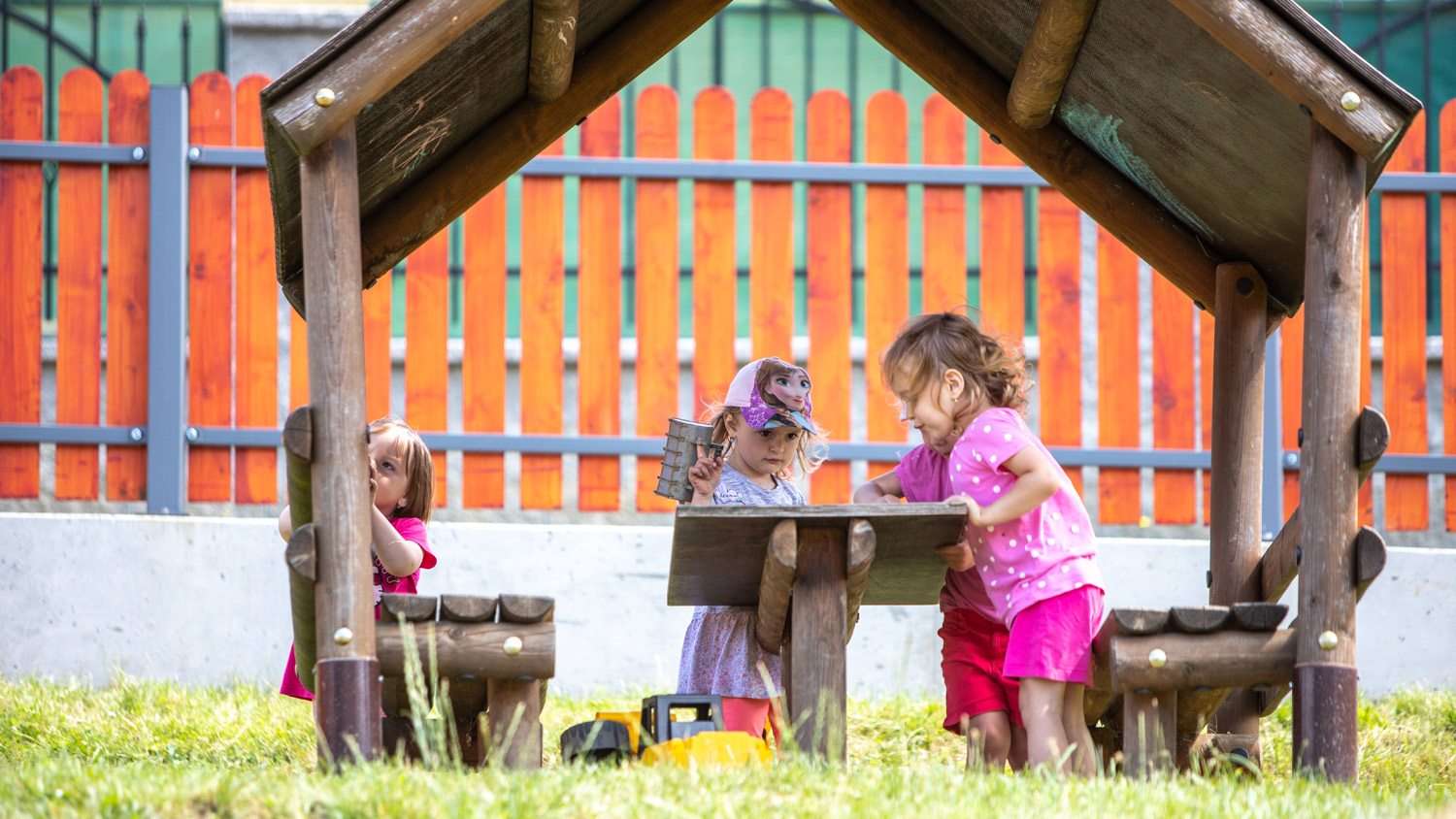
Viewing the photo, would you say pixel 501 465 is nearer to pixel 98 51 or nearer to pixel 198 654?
pixel 198 654

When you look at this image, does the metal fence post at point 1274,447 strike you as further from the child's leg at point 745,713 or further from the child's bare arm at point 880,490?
the child's leg at point 745,713

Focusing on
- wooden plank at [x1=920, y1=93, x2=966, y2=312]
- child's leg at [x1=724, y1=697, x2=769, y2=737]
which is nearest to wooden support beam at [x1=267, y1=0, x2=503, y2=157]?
child's leg at [x1=724, y1=697, x2=769, y2=737]

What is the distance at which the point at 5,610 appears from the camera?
5270 mm

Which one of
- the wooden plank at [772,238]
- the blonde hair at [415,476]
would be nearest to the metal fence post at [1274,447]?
the wooden plank at [772,238]

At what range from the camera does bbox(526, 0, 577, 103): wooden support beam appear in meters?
3.41

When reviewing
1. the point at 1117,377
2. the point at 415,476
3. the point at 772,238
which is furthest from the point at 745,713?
the point at 1117,377

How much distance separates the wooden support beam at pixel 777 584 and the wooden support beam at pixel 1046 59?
1544 mm

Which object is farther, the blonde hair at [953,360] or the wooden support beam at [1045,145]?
the wooden support beam at [1045,145]

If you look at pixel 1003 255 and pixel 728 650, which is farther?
pixel 1003 255

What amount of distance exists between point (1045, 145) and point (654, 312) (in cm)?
209

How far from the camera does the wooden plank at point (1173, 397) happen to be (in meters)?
5.67

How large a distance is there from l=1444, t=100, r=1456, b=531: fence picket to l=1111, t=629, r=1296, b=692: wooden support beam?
3.25m

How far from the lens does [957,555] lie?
130 inches

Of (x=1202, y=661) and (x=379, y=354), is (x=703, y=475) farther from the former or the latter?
(x=379, y=354)
